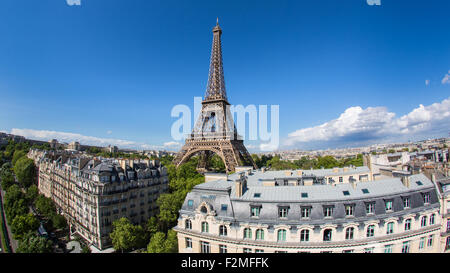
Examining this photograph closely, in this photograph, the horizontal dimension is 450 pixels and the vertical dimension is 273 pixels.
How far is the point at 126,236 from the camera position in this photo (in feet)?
88.5

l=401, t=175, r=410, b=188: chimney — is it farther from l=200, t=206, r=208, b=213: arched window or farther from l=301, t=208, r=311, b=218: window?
l=200, t=206, r=208, b=213: arched window

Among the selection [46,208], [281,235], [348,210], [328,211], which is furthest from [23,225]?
[348,210]

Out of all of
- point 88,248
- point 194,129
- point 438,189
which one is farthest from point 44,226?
point 438,189

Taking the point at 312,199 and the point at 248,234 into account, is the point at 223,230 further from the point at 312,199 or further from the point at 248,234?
the point at 312,199

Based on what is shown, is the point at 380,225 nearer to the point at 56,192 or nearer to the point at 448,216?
the point at 448,216

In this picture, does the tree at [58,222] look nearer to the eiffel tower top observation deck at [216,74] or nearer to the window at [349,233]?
the eiffel tower top observation deck at [216,74]

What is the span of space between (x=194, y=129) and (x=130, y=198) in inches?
1080

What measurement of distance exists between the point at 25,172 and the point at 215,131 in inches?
2064

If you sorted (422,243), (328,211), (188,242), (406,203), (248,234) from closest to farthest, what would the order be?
(328,211) < (248,234) < (422,243) < (406,203) < (188,242)

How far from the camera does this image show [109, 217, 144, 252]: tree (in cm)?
2692

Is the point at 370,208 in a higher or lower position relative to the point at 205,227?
higher

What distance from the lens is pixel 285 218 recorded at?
16203mm
